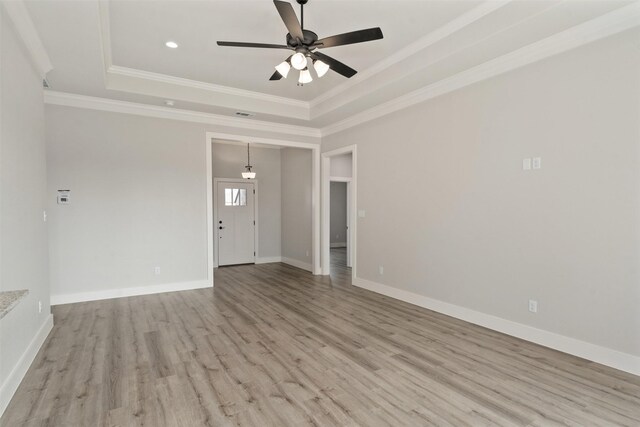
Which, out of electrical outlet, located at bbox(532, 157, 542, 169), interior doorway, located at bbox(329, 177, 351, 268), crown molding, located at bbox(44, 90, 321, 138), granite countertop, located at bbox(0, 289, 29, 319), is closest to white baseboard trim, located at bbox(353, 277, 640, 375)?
electrical outlet, located at bbox(532, 157, 542, 169)

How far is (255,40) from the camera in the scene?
369 centimetres

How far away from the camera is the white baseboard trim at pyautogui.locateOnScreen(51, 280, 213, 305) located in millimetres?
4779

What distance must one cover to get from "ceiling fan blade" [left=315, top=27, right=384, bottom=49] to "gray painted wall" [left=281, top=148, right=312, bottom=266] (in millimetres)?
4525

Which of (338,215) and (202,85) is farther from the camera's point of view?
(338,215)

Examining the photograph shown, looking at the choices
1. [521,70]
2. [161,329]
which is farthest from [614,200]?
[161,329]

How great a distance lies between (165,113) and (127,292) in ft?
9.58

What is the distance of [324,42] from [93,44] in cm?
232

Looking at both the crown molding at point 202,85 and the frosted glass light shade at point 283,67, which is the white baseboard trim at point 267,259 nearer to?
the crown molding at point 202,85

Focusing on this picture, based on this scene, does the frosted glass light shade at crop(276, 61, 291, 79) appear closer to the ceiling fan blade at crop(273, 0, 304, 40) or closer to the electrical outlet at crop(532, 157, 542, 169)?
the ceiling fan blade at crop(273, 0, 304, 40)

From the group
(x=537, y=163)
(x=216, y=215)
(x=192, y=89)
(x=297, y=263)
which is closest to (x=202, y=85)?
(x=192, y=89)

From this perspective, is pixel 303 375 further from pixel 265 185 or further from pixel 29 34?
pixel 265 185

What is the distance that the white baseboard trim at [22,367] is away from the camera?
232cm

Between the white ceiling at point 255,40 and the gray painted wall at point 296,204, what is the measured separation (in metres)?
2.57

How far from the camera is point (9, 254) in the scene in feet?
8.23
